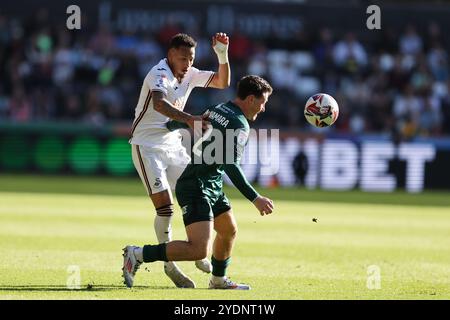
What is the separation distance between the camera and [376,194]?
24.1m

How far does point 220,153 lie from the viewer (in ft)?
30.2

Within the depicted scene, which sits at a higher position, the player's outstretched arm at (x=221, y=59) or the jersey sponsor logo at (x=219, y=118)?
the player's outstretched arm at (x=221, y=59)

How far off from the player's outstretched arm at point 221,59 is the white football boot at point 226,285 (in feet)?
7.65

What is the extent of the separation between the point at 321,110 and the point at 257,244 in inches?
152

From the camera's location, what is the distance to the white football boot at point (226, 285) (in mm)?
9469

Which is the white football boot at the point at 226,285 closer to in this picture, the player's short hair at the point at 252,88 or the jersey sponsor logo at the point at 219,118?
the jersey sponsor logo at the point at 219,118

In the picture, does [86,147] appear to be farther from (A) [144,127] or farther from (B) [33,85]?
(A) [144,127]

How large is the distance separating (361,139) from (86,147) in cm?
702

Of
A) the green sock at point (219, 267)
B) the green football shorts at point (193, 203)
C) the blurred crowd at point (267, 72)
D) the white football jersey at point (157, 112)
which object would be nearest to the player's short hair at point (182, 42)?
the white football jersey at point (157, 112)

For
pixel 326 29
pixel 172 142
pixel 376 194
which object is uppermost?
pixel 326 29

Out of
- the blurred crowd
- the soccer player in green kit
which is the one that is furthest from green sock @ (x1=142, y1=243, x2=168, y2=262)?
the blurred crowd

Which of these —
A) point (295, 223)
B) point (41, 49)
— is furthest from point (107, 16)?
point (295, 223)

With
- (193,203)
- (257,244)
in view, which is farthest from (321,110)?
(257,244)
